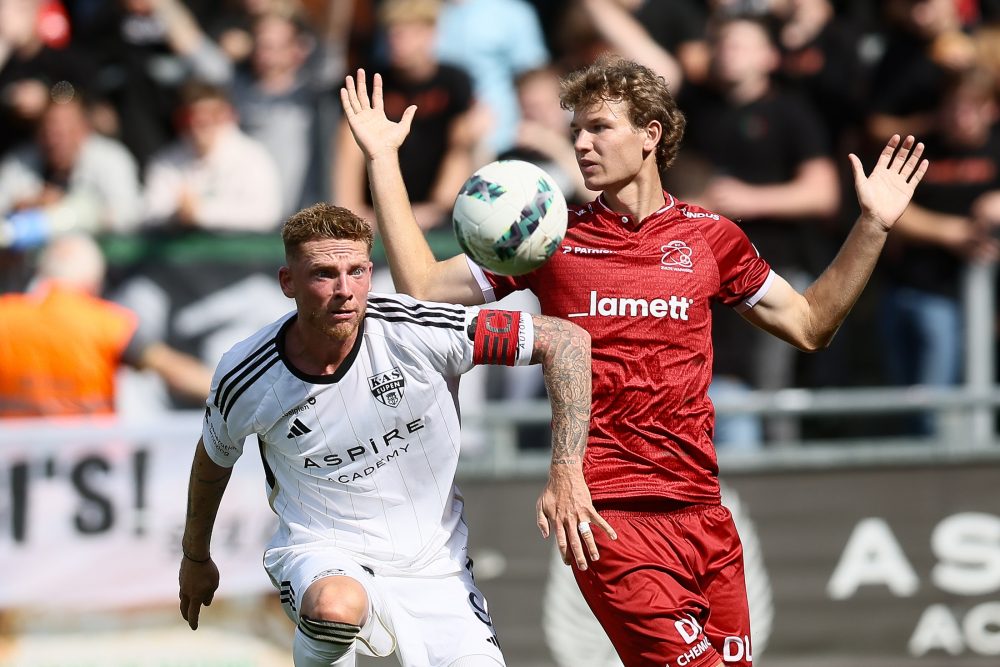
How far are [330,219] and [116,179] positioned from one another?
5076mm

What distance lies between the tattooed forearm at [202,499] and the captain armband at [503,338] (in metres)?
1.12

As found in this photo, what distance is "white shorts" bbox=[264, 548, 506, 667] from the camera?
5305 mm

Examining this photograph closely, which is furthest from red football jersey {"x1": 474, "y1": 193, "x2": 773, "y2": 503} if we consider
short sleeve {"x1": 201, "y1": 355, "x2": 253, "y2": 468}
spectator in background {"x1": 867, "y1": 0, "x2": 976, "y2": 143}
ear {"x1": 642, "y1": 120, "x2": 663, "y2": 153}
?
spectator in background {"x1": 867, "y1": 0, "x2": 976, "y2": 143}

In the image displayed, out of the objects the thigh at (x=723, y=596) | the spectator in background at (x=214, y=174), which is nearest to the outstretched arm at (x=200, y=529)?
the thigh at (x=723, y=596)

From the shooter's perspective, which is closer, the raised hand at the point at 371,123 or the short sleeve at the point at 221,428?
the short sleeve at the point at 221,428

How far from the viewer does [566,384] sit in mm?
5125

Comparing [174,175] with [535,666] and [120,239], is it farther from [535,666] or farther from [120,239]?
[535,666]

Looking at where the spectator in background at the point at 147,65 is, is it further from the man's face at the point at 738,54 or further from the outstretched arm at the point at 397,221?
the outstretched arm at the point at 397,221

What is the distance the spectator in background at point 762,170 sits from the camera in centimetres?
923

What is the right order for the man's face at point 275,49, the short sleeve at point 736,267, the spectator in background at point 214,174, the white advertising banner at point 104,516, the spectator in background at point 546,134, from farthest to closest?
the man's face at point 275,49 → the spectator in background at point 214,174 → the spectator in background at point 546,134 → the white advertising banner at point 104,516 → the short sleeve at point 736,267

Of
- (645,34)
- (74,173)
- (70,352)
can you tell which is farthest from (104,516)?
(645,34)

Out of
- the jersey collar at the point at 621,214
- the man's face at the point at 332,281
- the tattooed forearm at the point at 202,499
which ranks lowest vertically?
the tattooed forearm at the point at 202,499

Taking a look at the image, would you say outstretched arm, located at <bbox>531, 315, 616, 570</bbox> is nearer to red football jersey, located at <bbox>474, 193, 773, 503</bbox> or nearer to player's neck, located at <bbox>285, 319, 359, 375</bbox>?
red football jersey, located at <bbox>474, 193, 773, 503</bbox>

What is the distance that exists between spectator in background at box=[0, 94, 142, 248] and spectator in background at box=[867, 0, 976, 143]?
5.09 meters
